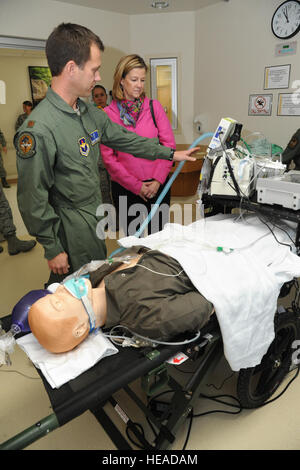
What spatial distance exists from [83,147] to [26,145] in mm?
270

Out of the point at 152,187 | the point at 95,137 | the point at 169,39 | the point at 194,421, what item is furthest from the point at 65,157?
the point at 169,39

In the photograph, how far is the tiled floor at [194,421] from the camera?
1.38 m

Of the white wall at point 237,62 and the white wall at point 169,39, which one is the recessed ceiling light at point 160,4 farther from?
the white wall at point 237,62

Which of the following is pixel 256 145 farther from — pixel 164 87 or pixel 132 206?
pixel 164 87

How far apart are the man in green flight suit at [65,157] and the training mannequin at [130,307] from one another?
38 cm

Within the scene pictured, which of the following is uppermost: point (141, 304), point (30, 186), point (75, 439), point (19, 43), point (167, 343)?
point (19, 43)

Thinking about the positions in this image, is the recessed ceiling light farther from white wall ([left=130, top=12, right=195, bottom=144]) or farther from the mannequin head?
the mannequin head

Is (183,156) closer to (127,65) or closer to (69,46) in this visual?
(127,65)

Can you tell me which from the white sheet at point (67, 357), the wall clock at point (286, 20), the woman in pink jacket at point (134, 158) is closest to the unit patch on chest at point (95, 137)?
the woman in pink jacket at point (134, 158)

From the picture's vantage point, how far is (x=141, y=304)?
1.08 m

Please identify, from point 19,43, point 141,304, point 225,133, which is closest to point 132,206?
point 225,133

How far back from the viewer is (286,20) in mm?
2982

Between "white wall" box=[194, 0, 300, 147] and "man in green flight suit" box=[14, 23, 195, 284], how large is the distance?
2.36m
